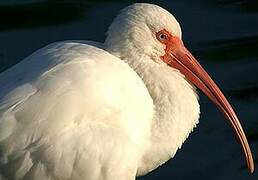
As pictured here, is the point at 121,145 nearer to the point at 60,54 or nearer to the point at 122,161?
the point at 122,161

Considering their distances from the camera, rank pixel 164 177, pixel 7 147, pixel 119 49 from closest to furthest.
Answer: pixel 7 147
pixel 119 49
pixel 164 177

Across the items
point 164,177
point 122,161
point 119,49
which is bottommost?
point 164,177

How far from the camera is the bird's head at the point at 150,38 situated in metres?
8.05

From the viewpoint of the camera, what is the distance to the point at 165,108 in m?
8.11

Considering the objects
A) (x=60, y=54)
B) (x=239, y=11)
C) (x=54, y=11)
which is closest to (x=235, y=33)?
(x=239, y=11)

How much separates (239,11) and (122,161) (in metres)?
5.67

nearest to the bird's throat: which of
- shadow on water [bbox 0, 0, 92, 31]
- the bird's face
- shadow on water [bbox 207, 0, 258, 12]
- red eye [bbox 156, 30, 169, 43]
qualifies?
the bird's face

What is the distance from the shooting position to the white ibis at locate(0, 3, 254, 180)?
295 inches

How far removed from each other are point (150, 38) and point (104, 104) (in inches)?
32.1

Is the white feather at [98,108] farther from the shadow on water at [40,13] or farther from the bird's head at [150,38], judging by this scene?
the shadow on water at [40,13]

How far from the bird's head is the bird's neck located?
0.09 meters

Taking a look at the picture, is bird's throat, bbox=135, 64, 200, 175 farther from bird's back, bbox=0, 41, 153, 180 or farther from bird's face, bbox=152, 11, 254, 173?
bird's back, bbox=0, 41, 153, 180

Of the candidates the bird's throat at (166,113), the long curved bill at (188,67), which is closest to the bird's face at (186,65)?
the long curved bill at (188,67)

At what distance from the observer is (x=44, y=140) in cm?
749
